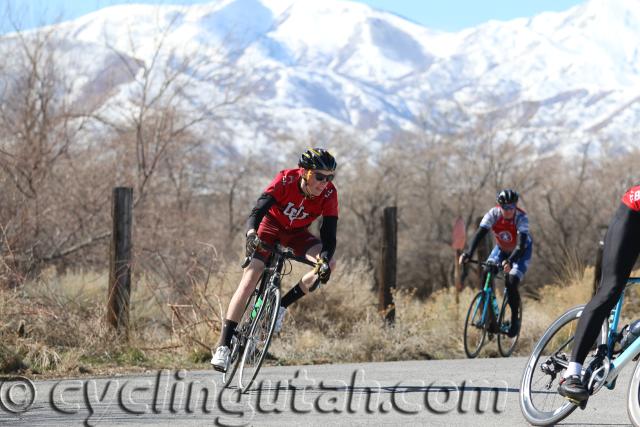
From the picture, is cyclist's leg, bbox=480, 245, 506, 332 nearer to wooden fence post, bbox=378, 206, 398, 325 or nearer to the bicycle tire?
wooden fence post, bbox=378, 206, 398, 325

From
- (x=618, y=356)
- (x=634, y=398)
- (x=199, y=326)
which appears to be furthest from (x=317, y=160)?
(x=199, y=326)

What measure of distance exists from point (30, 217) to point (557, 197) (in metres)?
38.1

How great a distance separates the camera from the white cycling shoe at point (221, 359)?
25.7 ft

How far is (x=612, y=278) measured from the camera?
5828mm

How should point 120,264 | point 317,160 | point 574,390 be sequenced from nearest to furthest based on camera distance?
point 574,390, point 317,160, point 120,264

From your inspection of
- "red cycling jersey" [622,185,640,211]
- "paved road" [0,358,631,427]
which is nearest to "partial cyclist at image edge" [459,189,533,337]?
"paved road" [0,358,631,427]

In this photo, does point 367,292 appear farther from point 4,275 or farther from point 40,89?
point 40,89

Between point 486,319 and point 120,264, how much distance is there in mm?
4766

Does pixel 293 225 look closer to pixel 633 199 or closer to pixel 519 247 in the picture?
pixel 633 199

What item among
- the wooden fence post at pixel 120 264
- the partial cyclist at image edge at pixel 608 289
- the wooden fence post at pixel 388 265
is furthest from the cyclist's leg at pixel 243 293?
the wooden fence post at pixel 388 265

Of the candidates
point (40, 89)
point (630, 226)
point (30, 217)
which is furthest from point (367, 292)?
point (40, 89)

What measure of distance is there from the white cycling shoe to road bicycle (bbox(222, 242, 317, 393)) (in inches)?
5.1

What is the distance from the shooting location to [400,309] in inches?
556

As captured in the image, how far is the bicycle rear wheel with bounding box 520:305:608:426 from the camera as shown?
611 cm
